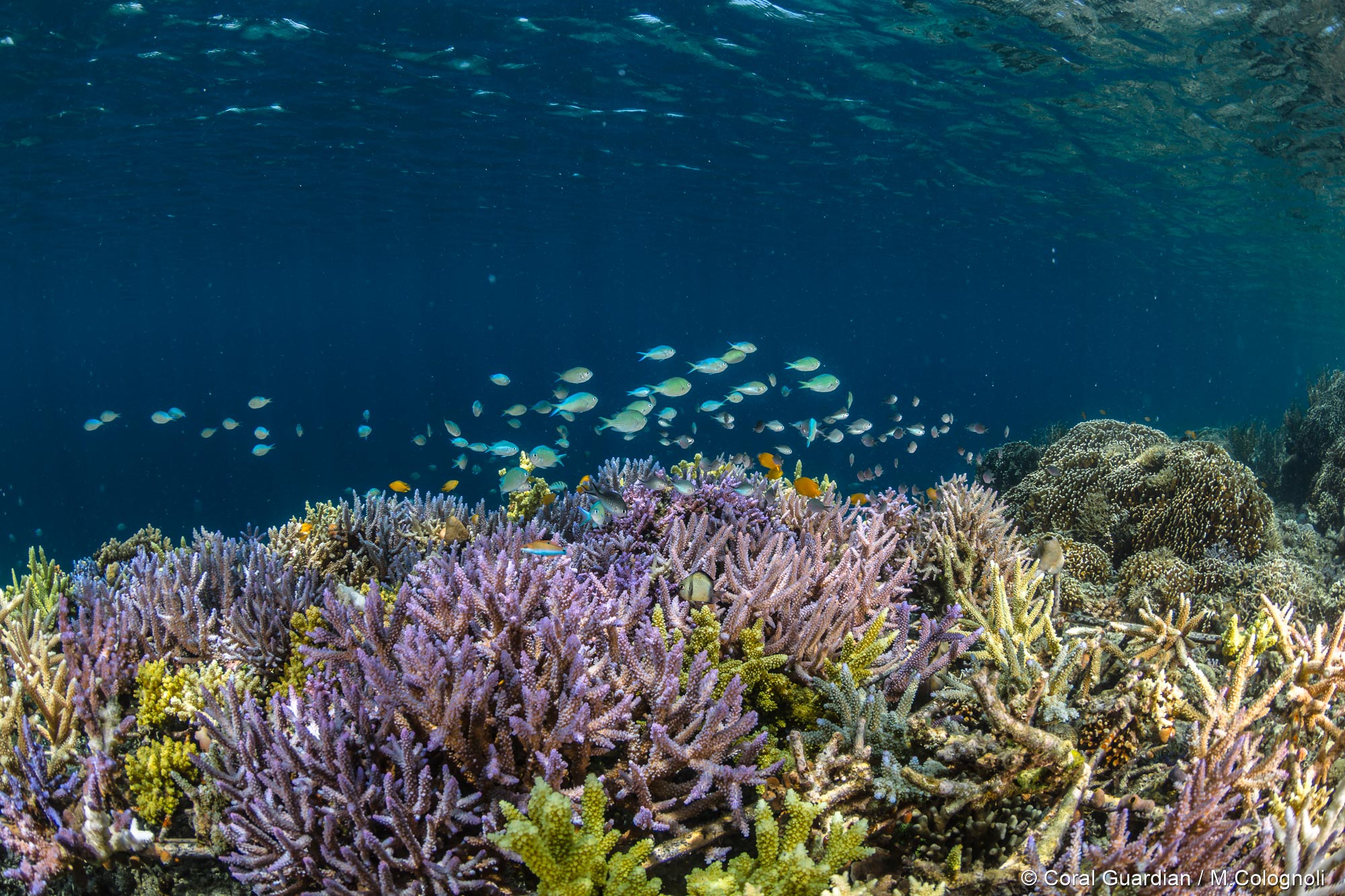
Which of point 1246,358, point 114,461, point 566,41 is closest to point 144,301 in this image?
point 114,461

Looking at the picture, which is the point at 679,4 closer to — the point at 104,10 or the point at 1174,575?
the point at 104,10

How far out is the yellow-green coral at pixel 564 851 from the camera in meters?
2.25

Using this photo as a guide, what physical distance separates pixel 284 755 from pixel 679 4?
56.2 ft

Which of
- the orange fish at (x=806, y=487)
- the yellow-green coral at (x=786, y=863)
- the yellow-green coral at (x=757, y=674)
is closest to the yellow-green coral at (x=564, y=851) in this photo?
the yellow-green coral at (x=786, y=863)

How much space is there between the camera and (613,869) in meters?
2.36

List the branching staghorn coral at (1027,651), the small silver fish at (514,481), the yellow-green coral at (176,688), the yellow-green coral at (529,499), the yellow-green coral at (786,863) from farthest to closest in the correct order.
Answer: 1. the yellow-green coral at (529,499)
2. the small silver fish at (514,481)
3. the yellow-green coral at (176,688)
4. the branching staghorn coral at (1027,651)
5. the yellow-green coral at (786,863)

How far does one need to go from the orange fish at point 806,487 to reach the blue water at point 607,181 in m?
9.42

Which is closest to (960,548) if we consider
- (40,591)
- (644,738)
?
(644,738)

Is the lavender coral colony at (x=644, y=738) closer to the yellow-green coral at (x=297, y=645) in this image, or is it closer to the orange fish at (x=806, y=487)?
the yellow-green coral at (x=297, y=645)

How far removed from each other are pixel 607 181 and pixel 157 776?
28.5 meters

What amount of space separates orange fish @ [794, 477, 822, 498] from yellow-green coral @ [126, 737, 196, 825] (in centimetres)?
496

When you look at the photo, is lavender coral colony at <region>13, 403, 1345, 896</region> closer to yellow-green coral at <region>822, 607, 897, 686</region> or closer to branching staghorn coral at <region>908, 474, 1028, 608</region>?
yellow-green coral at <region>822, 607, 897, 686</region>

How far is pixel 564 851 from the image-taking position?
233 centimetres

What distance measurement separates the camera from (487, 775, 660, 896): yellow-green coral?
7.39 ft
